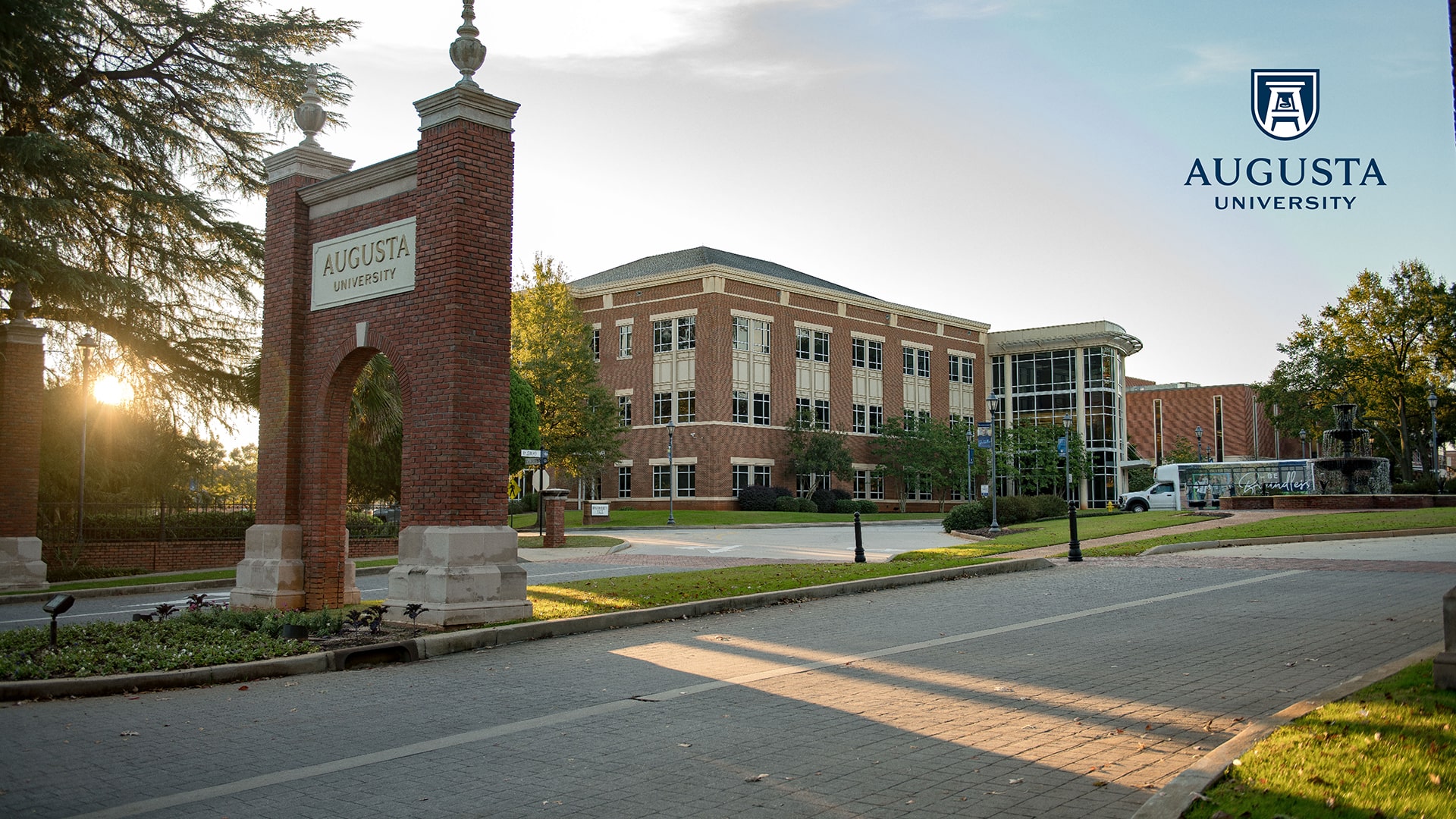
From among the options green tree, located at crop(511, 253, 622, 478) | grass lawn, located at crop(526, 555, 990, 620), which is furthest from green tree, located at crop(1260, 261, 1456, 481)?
grass lawn, located at crop(526, 555, 990, 620)

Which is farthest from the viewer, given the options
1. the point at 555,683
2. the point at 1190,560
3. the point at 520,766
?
the point at 1190,560

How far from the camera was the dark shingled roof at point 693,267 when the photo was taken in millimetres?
63000

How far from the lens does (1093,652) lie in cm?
952

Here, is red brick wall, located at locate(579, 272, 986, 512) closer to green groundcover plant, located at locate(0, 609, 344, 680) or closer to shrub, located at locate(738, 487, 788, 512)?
shrub, located at locate(738, 487, 788, 512)

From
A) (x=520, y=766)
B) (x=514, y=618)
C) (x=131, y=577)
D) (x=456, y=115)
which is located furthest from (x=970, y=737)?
(x=131, y=577)

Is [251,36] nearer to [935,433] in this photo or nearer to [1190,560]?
[1190,560]

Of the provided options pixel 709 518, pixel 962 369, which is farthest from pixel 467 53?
pixel 962 369

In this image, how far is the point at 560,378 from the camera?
4700 centimetres

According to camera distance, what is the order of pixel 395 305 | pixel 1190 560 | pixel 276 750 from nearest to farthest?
pixel 276 750 < pixel 395 305 < pixel 1190 560

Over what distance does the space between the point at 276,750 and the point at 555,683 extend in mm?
2631

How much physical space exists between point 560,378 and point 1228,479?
2940cm

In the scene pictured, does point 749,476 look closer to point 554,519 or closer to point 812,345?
point 812,345

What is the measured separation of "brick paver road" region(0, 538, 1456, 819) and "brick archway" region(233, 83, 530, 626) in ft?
6.21

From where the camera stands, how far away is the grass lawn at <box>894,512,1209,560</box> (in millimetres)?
22641
